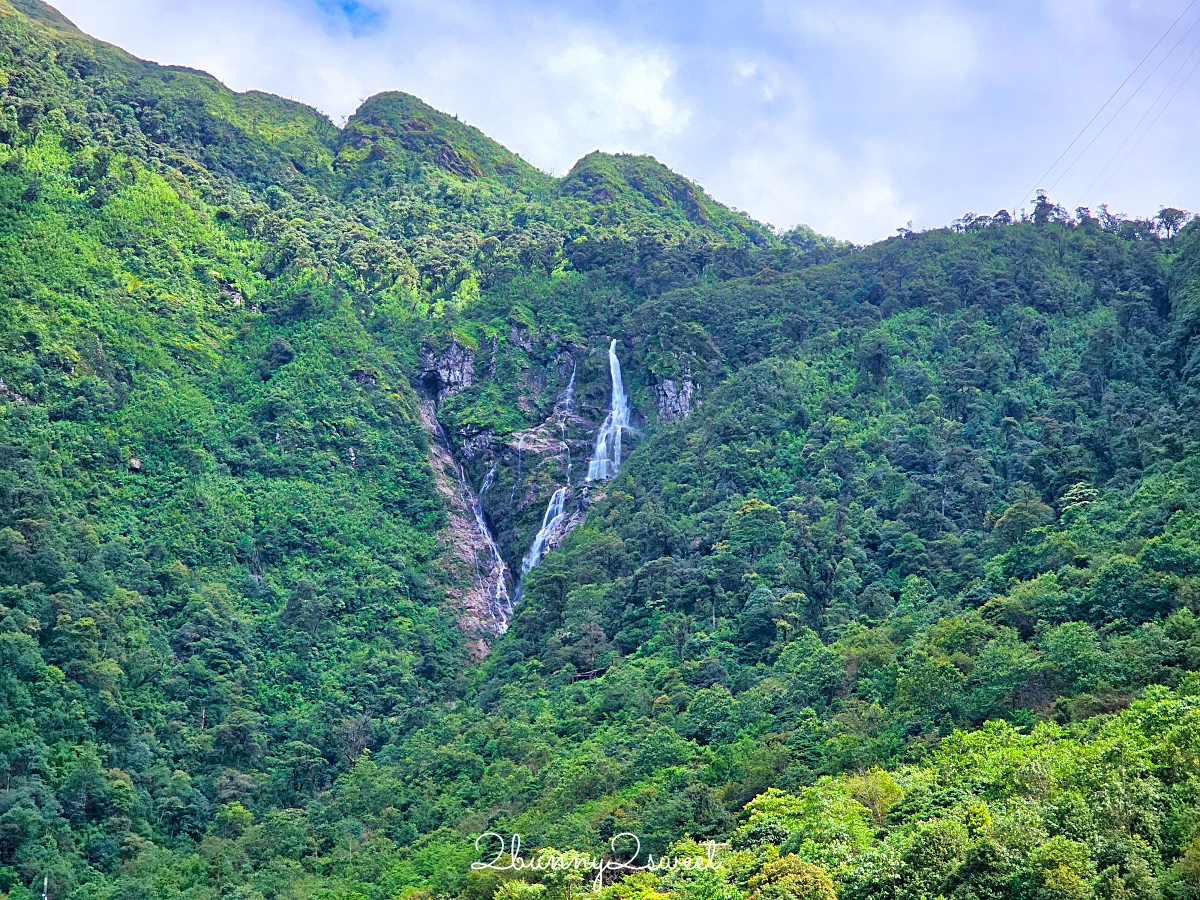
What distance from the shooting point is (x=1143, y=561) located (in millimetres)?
36000

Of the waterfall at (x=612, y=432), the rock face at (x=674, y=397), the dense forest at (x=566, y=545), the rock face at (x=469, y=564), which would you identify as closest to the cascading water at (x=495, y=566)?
the rock face at (x=469, y=564)

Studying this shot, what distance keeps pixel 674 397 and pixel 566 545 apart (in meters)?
14.2

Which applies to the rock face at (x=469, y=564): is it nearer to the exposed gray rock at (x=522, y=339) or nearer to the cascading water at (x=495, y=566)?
the cascading water at (x=495, y=566)

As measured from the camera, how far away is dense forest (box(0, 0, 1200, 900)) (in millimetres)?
31891

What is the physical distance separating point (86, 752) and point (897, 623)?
2833cm

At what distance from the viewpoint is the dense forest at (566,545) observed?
3189cm

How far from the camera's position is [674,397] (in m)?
67.4

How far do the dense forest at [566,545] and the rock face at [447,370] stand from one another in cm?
20

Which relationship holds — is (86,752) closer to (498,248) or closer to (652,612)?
(652,612)

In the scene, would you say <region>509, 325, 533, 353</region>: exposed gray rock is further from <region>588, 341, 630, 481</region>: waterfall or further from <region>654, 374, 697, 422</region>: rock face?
<region>654, 374, 697, 422</region>: rock face

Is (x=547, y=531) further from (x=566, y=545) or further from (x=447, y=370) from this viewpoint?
(x=447, y=370)

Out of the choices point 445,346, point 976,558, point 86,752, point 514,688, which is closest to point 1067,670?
point 976,558
